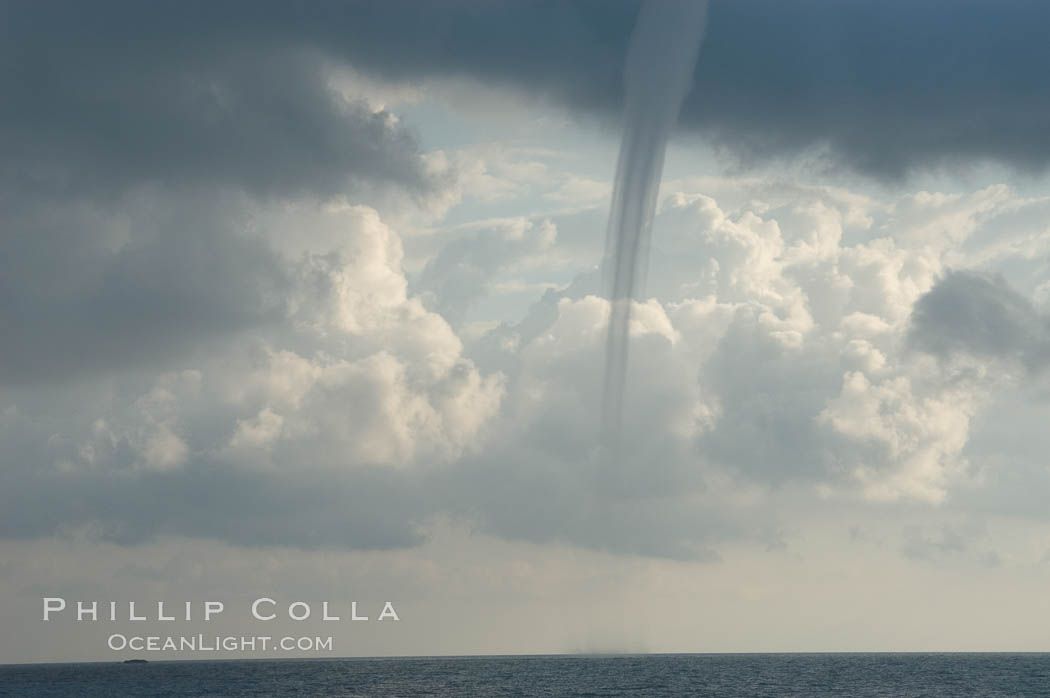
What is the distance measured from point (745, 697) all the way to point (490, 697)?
38.9 m

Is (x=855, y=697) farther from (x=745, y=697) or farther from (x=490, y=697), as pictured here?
(x=490, y=697)

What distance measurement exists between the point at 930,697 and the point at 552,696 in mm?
58633

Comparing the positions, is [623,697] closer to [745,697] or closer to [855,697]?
[745,697]

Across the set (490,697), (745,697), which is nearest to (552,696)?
(490,697)

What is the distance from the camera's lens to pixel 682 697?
195625mm

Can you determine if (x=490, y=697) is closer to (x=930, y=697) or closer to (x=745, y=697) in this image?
(x=745, y=697)

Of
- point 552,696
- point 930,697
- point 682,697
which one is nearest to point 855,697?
point 930,697

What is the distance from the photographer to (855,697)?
653 ft

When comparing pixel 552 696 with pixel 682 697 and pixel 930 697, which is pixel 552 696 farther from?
pixel 930 697

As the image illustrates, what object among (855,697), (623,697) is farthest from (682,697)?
(855,697)

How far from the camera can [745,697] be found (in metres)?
195

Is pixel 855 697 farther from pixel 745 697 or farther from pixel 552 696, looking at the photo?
pixel 552 696

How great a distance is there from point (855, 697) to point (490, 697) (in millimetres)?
56392

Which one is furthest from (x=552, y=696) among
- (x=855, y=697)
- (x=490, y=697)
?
(x=855, y=697)
